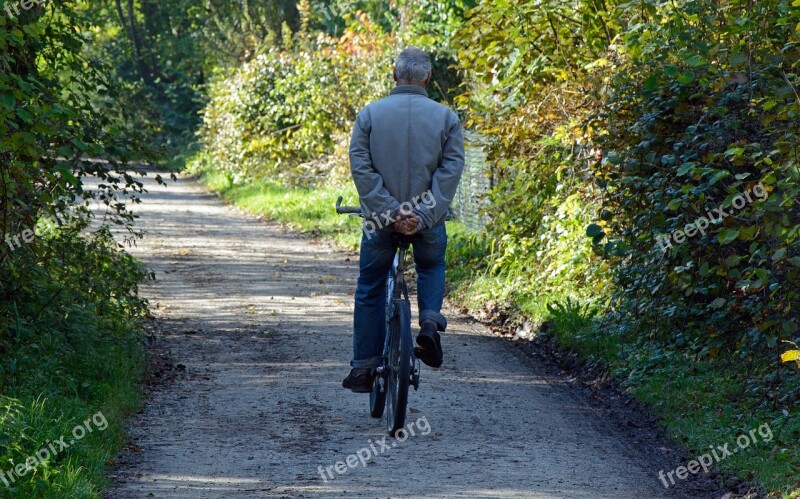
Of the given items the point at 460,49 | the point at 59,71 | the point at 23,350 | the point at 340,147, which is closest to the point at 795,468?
the point at 23,350

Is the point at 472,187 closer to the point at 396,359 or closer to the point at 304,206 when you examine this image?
the point at 304,206

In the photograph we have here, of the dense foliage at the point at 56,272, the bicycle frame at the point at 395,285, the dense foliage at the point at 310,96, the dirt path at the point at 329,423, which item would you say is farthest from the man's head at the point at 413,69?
the dense foliage at the point at 310,96

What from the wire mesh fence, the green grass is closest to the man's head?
the green grass

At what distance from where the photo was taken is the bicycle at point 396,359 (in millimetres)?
6206

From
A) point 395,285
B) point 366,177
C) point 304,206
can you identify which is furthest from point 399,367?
point 304,206

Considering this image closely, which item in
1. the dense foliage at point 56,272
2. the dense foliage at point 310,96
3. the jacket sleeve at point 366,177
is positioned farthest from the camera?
the dense foliage at point 310,96

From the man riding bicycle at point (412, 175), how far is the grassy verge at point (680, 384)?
1715 mm

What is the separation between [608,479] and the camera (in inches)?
222

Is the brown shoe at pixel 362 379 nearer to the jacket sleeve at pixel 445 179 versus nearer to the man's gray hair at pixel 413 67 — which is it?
the jacket sleeve at pixel 445 179

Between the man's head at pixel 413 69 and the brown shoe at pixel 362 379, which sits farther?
the brown shoe at pixel 362 379

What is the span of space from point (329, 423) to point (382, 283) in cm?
96

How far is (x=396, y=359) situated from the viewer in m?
6.50

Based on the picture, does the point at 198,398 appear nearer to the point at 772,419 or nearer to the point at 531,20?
the point at 772,419

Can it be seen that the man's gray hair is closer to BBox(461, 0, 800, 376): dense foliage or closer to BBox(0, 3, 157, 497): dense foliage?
BBox(461, 0, 800, 376): dense foliage
